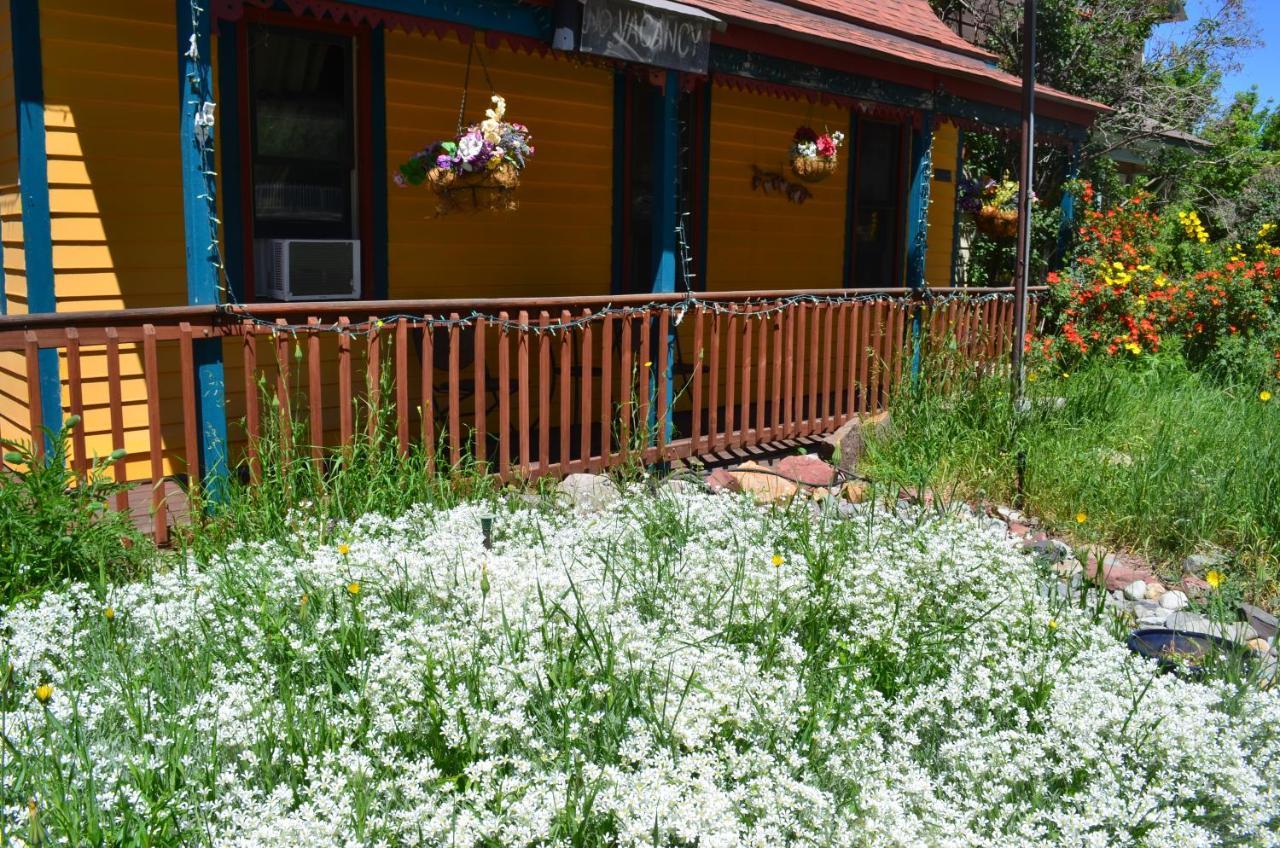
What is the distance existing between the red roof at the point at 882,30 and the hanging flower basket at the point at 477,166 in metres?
1.69

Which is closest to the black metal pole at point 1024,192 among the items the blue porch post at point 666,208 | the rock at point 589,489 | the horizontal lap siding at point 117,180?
the blue porch post at point 666,208

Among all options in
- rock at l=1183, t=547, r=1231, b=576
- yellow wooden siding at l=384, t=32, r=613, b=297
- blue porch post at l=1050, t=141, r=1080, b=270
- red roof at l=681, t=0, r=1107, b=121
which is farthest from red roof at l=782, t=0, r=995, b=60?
rock at l=1183, t=547, r=1231, b=576

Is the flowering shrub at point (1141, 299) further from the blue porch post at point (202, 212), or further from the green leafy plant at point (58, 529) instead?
the green leafy plant at point (58, 529)

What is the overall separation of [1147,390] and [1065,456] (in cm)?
292

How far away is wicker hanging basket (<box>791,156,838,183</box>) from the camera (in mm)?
9656

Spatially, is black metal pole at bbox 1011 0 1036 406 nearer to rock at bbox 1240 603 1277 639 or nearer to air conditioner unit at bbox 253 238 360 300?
rock at bbox 1240 603 1277 639

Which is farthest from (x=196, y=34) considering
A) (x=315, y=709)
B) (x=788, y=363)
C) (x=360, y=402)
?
(x=788, y=363)

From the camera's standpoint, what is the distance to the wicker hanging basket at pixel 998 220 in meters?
12.3

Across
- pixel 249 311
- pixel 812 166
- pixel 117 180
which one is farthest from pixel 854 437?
pixel 117 180

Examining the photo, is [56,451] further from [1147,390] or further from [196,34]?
[1147,390]

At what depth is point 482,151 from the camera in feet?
20.7

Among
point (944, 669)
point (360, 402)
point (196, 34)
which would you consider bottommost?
point (944, 669)

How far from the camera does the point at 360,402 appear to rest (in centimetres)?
698

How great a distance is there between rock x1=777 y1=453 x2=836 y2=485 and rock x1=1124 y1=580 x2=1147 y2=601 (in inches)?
84.9
